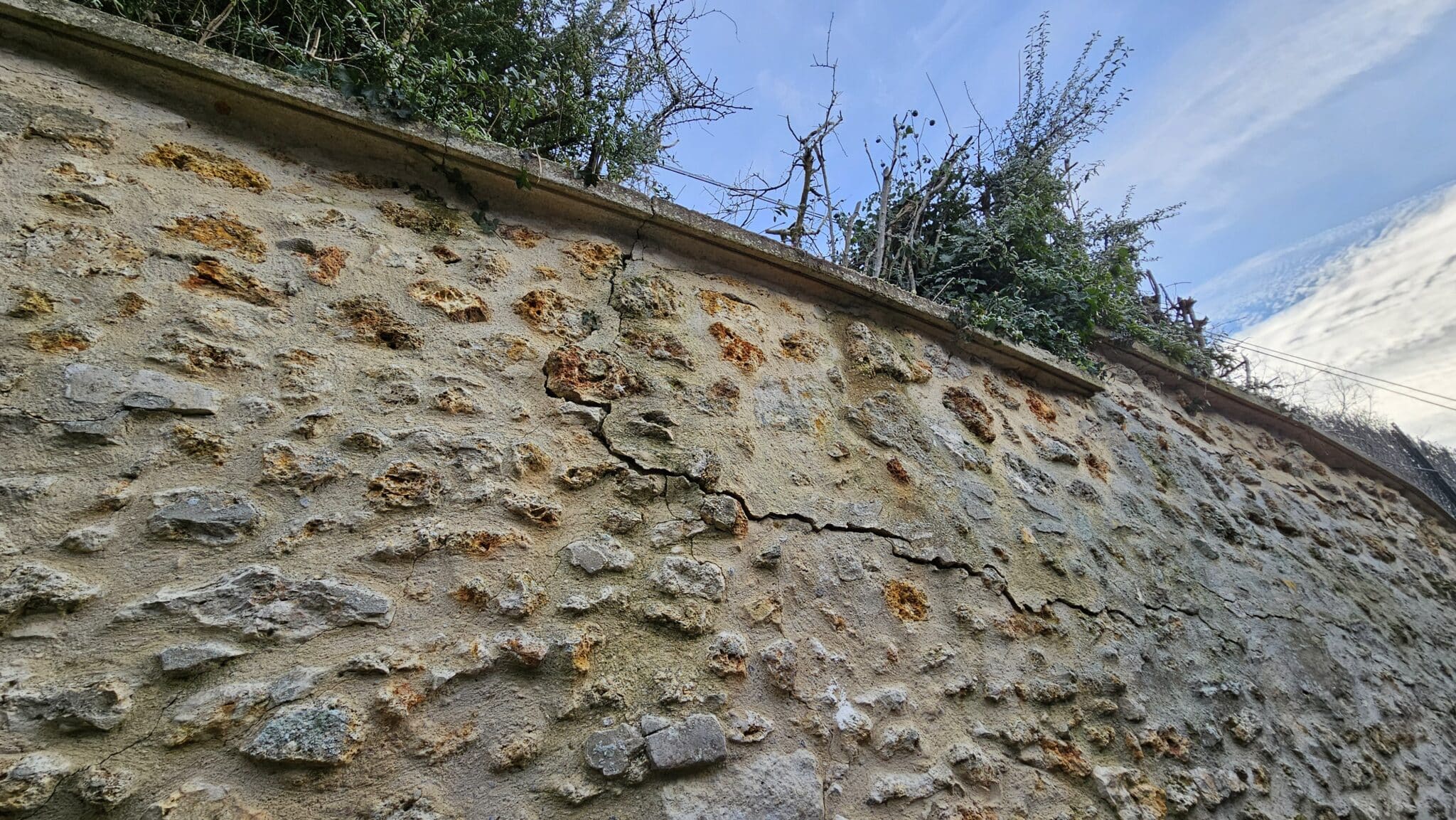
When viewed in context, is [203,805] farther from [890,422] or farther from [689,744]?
[890,422]

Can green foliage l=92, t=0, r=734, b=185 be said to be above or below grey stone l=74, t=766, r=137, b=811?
above

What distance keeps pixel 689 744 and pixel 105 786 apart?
3.16 feet

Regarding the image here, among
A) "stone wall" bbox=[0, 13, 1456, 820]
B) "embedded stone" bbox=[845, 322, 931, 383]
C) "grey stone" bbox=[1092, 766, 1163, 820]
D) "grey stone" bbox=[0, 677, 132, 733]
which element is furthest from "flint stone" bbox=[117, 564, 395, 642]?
"grey stone" bbox=[1092, 766, 1163, 820]

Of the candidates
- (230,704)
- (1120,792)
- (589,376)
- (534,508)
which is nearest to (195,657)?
(230,704)

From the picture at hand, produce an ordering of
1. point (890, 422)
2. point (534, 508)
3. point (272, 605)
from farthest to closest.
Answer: point (890, 422) < point (534, 508) < point (272, 605)

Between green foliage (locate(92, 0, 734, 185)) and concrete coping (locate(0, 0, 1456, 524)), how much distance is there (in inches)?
3.1

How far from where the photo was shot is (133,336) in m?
1.40

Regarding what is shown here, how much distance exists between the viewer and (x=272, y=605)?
1252mm

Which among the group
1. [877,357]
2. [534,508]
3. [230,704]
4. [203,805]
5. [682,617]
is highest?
[877,357]

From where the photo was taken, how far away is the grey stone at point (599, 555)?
1.58m

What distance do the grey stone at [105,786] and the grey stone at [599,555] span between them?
796mm

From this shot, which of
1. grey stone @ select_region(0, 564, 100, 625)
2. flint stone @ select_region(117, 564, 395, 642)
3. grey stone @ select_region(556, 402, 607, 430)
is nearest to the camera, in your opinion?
grey stone @ select_region(0, 564, 100, 625)

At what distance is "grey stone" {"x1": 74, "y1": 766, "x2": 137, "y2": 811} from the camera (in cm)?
102

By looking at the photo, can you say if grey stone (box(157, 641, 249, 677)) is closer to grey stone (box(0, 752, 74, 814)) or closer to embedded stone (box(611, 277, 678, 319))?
grey stone (box(0, 752, 74, 814))
